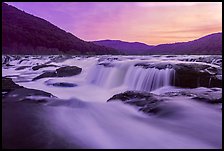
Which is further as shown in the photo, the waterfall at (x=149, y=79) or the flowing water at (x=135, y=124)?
the waterfall at (x=149, y=79)

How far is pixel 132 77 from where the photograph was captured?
11086 mm

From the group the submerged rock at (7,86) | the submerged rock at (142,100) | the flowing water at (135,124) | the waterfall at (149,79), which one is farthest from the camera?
the waterfall at (149,79)

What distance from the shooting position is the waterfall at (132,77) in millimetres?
9531

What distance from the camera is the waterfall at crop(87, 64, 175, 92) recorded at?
953 centimetres

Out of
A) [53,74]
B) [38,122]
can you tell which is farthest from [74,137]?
[53,74]

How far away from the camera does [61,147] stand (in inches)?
A: 166

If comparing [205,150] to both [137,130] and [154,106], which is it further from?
[154,106]

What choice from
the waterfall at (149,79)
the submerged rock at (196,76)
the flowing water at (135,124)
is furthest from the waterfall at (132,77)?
the flowing water at (135,124)

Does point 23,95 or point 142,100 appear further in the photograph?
point 23,95

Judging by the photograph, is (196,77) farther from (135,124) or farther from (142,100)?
(135,124)

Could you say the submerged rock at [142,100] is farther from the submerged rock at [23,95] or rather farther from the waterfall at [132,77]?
the waterfall at [132,77]

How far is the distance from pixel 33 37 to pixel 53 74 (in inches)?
1980

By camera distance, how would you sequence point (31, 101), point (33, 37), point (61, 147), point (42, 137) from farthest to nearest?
1. point (33, 37)
2. point (31, 101)
3. point (42, 137)
4. point (61, 147)

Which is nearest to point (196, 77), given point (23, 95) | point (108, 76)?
point (108, 76)
